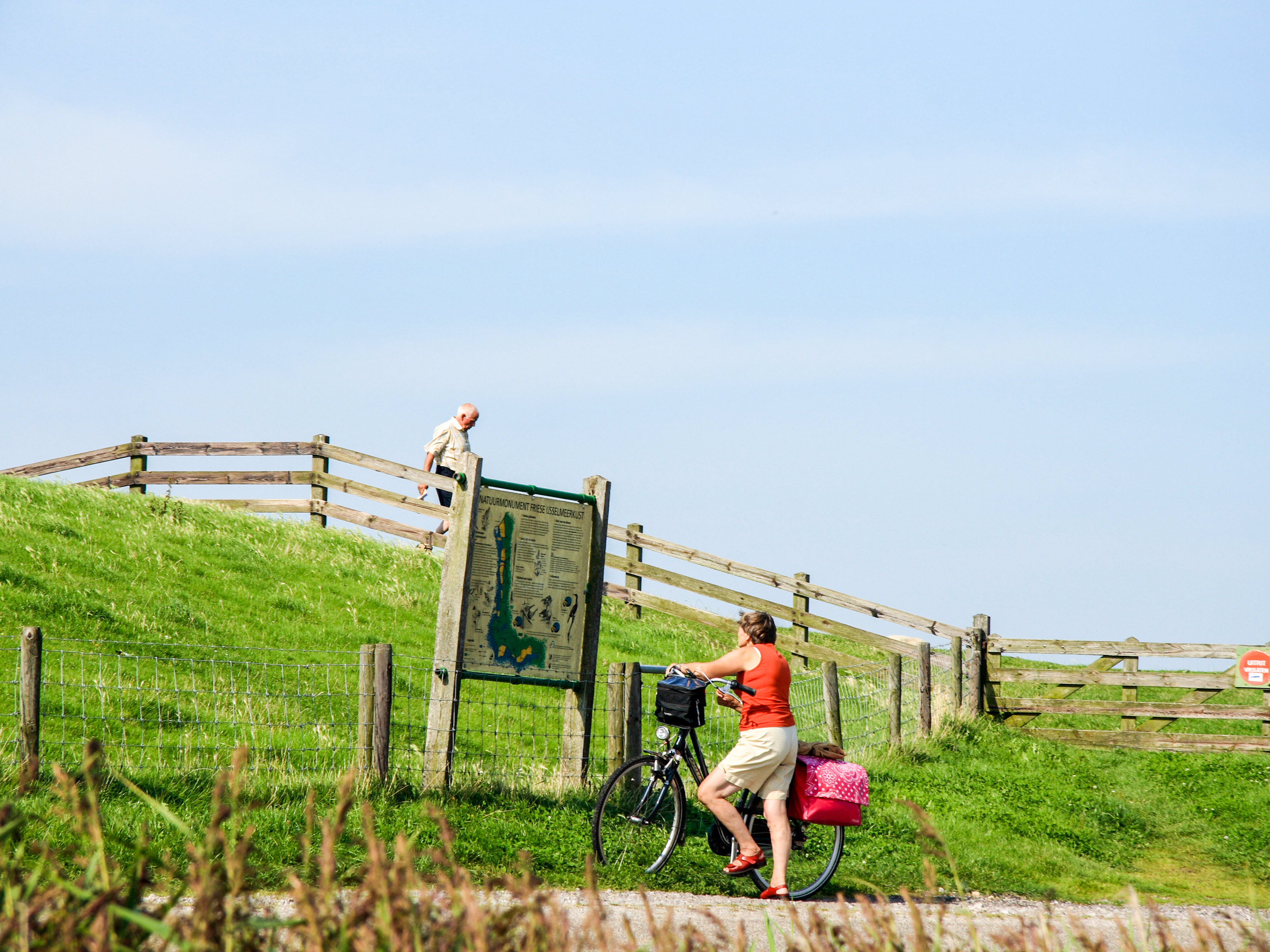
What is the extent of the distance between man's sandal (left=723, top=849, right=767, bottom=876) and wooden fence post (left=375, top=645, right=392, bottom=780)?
8.14 ft

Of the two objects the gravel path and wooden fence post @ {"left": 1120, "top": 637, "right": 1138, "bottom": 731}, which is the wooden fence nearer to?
wooden fence post @ {"left": 1120, "top": 637, "right": 1138, "bottom": 731}

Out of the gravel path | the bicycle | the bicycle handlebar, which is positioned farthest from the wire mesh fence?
the gravel path

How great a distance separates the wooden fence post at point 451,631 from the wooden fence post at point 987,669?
886cm

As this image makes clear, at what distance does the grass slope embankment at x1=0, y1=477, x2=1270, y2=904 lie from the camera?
7.94m

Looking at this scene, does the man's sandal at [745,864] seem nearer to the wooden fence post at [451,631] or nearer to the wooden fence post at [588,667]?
the wooden fence post at [588,667]

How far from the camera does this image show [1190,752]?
49.1 ft

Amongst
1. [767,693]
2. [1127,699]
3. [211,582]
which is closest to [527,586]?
[767,693]

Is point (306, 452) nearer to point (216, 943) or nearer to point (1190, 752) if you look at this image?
point (1190, 752)

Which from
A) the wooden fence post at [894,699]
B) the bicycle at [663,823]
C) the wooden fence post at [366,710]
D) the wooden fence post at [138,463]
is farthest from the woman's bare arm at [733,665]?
the wooden fence post at [138,463]

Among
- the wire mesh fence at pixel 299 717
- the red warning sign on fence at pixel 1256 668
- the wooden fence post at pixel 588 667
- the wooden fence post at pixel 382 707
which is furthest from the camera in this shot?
the red warning sign on fence at pixel 1256 668

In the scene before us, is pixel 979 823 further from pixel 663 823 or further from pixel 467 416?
pixel 467 416

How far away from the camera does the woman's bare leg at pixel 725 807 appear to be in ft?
24.4

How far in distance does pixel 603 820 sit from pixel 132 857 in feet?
9.29

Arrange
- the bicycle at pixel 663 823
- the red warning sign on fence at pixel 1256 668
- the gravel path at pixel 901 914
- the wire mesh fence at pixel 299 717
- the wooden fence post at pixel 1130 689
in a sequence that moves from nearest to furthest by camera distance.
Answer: the gravel path at pixel 901 914, the bicycle at pixel 663 823, the wire mesh fence at pixel 299 717, the red warning sign on fence at pixel 1256 668, the wooden fence post at pixel 1130 689
